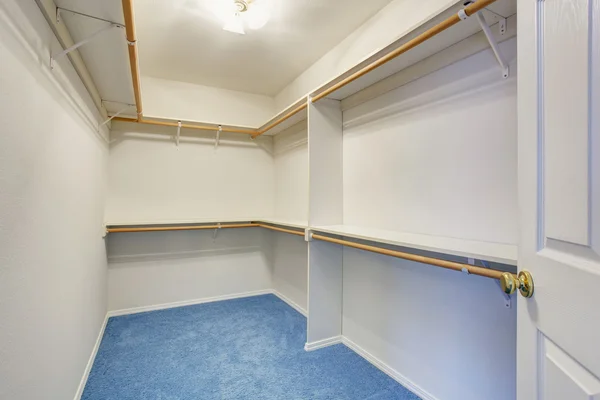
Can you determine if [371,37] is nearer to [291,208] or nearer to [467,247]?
[467,247]

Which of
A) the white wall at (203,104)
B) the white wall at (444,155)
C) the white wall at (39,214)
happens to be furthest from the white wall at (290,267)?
the white wall at (39,214)

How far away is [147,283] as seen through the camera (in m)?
3.41

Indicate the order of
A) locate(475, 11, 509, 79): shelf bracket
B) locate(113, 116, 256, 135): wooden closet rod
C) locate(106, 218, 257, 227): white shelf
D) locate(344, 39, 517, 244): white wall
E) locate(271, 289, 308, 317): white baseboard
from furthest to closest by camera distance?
locate(271, 289, 308, 317): white baseboard < locate(113, 116, 256, 135): wooden closet rod < locate(106, 218, 257, 227): white shelf < locate(344, 39, 517, 244): white wall < locate(475, 11, 509, 79): shelf bracket

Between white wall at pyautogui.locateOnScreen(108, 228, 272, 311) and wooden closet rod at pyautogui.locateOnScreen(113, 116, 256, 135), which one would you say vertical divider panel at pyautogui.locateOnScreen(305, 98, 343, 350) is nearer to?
wooden closet rod at pyautogui.locateOnScreen(113, 116, 256, 135)

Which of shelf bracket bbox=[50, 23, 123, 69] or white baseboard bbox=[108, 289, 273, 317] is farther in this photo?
white baseboard bbox=[108, 289, 273, 317]

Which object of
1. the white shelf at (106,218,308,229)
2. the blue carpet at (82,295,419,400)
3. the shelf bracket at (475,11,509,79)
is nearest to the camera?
the shelf bracket at (475,11,509,79)

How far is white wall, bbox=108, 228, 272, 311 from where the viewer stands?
10.9ft

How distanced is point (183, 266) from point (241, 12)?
9.00ft

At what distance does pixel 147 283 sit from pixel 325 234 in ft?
7.39

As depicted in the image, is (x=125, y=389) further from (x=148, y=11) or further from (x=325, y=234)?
(x=148, y=11)

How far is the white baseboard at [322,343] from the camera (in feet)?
8.14

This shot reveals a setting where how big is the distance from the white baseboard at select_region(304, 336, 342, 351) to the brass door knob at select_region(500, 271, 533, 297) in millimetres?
1984

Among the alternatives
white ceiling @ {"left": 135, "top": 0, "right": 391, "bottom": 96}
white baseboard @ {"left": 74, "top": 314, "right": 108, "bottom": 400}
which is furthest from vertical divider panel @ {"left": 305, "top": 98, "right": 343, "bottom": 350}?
white baseboard @ {"left": 74, "top": 314, "right": 108, "bottom": 400}

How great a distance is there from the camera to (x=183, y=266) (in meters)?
3.59
